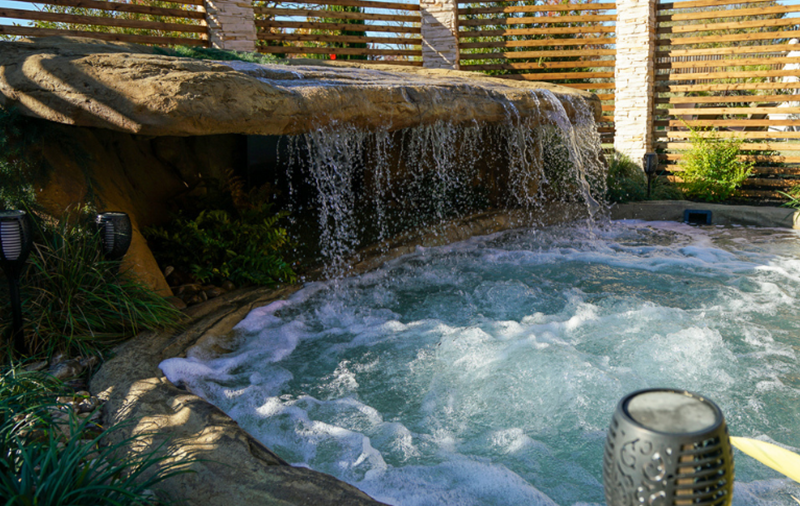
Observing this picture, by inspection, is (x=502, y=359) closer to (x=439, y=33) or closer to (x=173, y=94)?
(x=173, y=94)

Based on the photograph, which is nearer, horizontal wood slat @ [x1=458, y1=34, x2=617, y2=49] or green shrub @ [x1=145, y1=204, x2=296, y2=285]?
green shrub @ [x1=145, y1=204, x2=296, y2=285]

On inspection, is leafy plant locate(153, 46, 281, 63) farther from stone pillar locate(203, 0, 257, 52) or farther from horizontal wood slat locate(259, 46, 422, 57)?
horizontal wood slat locate(259, 46, 422, 57)

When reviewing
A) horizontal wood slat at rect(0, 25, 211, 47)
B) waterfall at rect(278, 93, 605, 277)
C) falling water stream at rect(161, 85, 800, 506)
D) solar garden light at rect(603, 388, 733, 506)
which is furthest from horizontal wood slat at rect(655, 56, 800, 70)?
solar garden light at rect(603, 388, 733, 506)

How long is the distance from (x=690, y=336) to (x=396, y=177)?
4377mm

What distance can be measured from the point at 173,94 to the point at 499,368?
2.40m

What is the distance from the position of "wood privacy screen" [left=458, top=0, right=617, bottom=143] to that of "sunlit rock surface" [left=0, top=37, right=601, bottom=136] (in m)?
6.55

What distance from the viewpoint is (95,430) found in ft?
7.80

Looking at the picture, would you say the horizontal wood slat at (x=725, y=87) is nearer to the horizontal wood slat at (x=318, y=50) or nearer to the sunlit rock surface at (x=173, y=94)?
the horizontal wood slat at (x=318, y=50)

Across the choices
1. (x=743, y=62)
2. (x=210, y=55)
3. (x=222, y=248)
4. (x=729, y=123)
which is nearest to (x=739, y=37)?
(x=743, y=62)

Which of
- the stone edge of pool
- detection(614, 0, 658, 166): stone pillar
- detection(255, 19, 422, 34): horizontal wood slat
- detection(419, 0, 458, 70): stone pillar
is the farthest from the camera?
detection(419, 0, 458, 70): stone pillar

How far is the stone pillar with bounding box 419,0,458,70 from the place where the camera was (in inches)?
397

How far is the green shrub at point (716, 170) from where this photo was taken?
8.09m

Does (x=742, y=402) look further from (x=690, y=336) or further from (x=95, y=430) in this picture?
(x=95, y=430)

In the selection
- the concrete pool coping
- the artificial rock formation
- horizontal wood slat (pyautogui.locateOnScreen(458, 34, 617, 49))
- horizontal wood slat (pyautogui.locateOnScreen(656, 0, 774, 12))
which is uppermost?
horizontal wood slat (pyautogui.locateOnScreen(656, 0, 774, 12))
